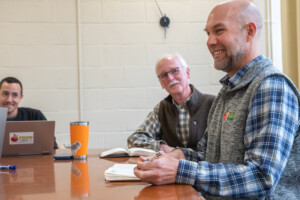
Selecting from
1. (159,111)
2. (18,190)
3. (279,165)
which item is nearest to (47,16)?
(159,111)

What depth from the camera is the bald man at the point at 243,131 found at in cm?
110

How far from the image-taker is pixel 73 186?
3.56 ft

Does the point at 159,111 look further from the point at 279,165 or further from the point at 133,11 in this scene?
the point at 279,165

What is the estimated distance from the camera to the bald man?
1.10m

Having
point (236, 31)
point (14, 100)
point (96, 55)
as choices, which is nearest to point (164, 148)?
point (236, 31)

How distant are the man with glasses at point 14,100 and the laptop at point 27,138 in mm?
1367


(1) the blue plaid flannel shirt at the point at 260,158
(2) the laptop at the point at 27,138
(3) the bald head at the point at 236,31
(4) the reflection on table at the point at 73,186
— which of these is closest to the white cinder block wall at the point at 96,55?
(2) the laptop at the point at 27,138

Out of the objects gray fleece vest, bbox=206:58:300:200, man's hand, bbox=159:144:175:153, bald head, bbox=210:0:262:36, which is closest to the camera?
gray fleece vest, bbox=206:58:300:200

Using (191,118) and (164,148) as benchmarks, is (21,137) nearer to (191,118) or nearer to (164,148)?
(164,148)

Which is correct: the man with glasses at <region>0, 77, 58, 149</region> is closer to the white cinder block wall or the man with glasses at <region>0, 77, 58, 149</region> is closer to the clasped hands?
the white cinder block wall

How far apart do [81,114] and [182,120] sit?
48.2 inches

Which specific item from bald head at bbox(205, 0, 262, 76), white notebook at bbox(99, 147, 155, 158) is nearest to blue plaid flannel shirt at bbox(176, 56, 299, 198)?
bald head at bbox(205, 0, 262, 76)

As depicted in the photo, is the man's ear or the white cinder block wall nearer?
the man's ear

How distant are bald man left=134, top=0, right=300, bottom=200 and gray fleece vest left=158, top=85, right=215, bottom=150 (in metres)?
0.89
